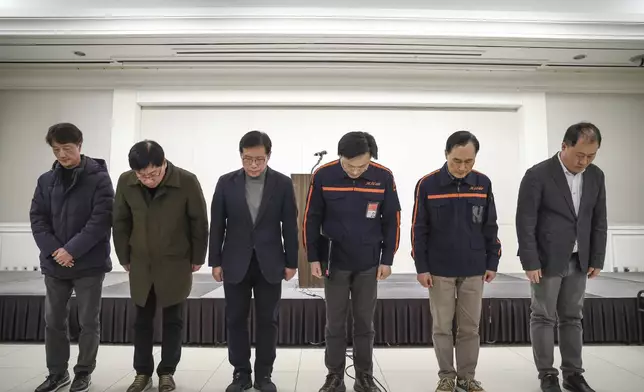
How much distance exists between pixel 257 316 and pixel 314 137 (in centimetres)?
370

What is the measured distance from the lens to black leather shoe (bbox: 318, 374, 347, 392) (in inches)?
71.2

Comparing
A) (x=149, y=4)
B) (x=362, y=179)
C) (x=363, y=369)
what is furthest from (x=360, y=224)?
(x=149, y=4)

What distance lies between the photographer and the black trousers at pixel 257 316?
1825mm

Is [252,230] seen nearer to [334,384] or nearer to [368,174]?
[368,174]

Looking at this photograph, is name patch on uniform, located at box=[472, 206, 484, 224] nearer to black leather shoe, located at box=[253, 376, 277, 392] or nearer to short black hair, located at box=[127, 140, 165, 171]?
black leather shoe, located at box=[253, 376, 277, 392]

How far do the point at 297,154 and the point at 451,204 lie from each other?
3.67 m

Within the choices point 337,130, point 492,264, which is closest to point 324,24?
point 337,130

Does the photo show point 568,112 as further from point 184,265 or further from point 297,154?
point 184,265

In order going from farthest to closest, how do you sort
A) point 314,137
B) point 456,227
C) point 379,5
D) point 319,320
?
point 314,137
point 379,5
point 319,320
point 456,227

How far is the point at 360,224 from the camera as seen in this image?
1.80 metres

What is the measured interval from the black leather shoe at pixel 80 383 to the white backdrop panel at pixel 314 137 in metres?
3.55

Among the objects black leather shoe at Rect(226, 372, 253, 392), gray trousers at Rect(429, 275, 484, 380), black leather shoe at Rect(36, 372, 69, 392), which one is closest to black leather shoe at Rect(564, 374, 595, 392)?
gray trousers at Rect(429, 275, 484, 380)

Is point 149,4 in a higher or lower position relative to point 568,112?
higher

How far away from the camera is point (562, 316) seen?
1.91 meters
